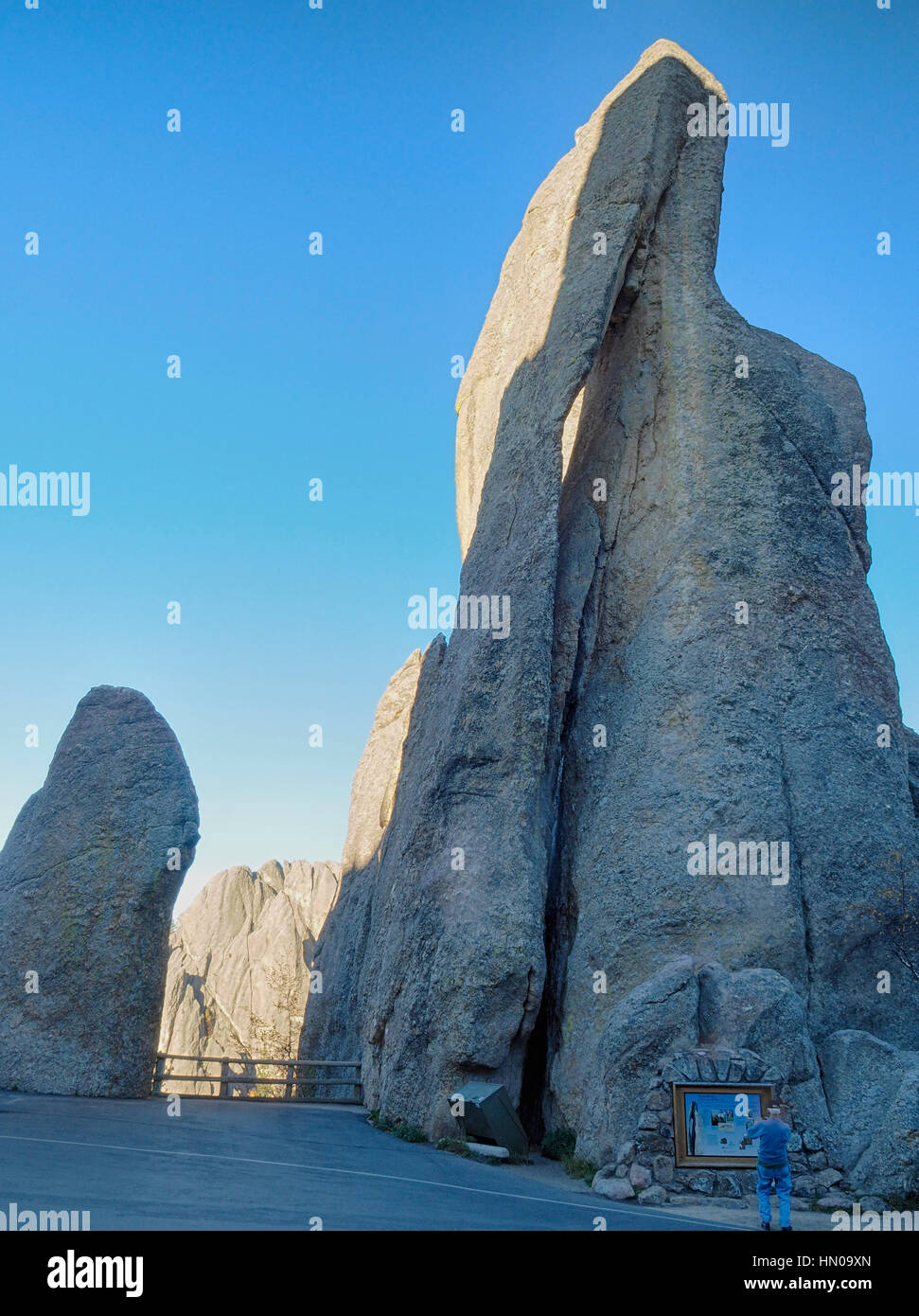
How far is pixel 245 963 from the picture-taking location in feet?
213

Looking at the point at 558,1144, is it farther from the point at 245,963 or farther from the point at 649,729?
the point at 245,963

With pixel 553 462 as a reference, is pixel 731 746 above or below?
below

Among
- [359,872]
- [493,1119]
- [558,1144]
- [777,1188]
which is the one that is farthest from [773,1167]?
[359,872]

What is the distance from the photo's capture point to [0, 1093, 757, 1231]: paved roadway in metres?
7.87

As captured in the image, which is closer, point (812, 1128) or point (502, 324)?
point (812, 1128)

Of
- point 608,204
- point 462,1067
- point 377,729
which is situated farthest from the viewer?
point 377,729

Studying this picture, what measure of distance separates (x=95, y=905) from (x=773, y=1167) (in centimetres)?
1395

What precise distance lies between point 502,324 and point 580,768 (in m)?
14.4

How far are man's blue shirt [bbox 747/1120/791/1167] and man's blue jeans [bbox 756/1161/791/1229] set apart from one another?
5cm

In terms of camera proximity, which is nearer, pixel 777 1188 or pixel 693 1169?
pixel 777 1188

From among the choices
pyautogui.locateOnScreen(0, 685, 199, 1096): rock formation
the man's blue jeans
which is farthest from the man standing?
pyautogui.locateOnScreen(0, 685, 199, 1096): rock formation

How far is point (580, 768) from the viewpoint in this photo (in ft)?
64.8
